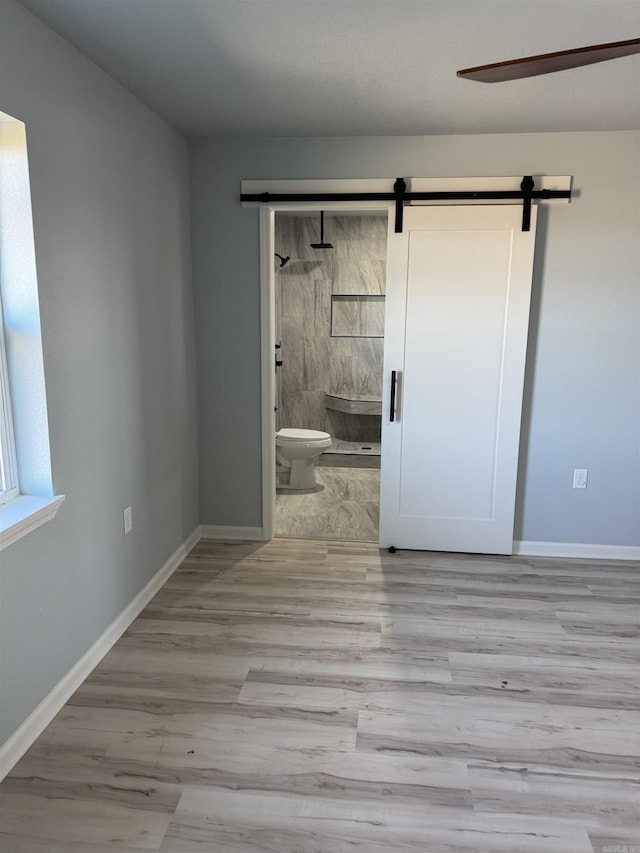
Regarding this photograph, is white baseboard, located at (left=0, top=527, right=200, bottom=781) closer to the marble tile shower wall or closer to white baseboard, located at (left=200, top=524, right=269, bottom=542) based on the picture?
white baseboard, located at (left=200, top=524, right=269, bottom=542)

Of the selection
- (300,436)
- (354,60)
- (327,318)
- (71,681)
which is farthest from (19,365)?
(327,318)

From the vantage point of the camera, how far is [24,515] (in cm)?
184

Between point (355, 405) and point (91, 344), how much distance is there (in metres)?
3.77

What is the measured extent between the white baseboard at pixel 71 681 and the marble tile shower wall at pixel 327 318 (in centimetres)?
325

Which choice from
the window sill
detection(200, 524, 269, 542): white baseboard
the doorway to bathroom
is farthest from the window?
the doorway to bathroom

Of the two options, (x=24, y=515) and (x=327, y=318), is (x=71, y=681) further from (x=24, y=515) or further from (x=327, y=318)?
(x=327, y=318)

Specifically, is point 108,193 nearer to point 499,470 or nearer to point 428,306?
point 428,306

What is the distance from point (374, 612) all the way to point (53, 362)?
1.84 meters

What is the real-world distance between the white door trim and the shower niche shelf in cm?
232

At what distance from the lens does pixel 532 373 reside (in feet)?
10.9

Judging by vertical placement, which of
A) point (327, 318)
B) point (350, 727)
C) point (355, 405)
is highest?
point (327, 318)

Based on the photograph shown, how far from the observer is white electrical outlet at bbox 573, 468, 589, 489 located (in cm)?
339

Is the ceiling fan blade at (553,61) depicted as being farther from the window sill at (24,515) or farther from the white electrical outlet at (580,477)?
the white electrical outlet at (580,477)

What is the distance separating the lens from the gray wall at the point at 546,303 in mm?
3129
